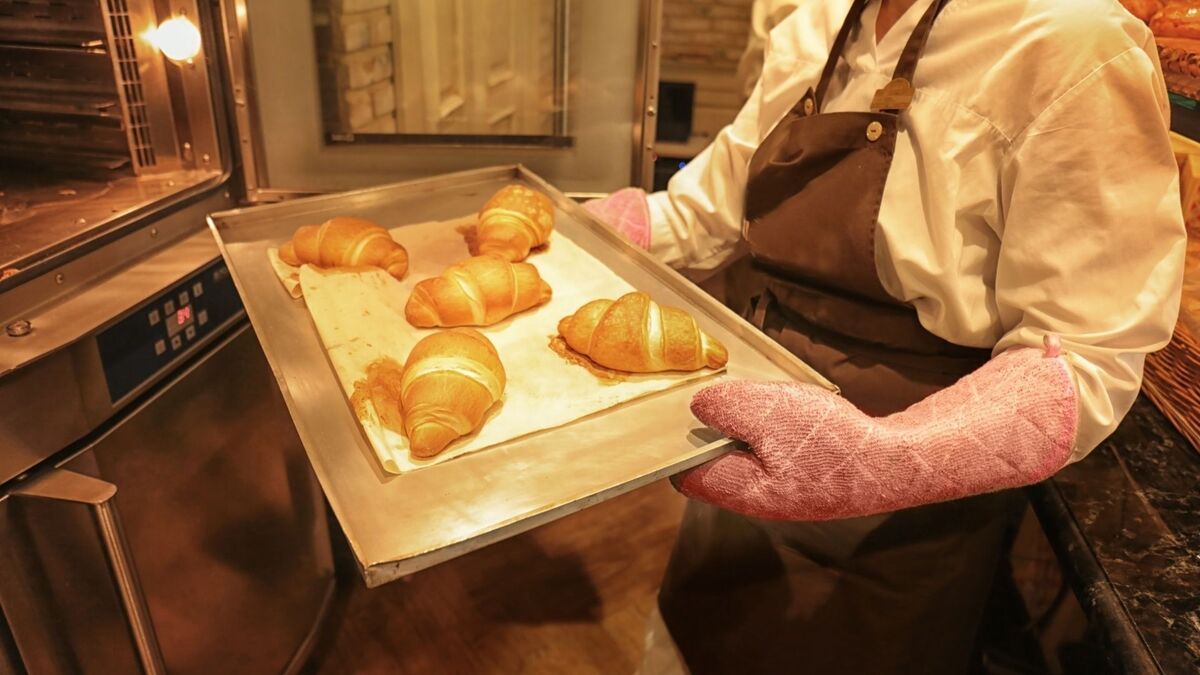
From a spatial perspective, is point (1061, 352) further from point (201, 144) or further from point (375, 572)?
point (201, 144)

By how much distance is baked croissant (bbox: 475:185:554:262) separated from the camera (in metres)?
1.11

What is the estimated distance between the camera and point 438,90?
1422mm

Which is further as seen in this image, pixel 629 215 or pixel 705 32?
pixel 705 32

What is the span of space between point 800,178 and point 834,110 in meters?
0.09

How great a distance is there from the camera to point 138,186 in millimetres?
1229

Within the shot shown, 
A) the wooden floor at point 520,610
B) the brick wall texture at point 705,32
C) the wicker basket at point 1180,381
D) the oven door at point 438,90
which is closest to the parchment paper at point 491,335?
the oven door at point 438,90

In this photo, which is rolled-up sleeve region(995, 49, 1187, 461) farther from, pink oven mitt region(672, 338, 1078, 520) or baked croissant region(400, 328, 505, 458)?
baked croissant region(400, 328, 505, 458)

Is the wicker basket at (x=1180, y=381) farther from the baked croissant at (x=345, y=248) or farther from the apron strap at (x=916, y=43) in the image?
the baked croissant at (x=345, y=248)

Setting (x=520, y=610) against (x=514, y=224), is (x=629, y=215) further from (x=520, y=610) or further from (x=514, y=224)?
(x=520, y=610)

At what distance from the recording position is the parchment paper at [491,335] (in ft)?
2.71

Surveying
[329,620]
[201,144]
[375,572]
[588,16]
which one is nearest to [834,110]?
[588,16]

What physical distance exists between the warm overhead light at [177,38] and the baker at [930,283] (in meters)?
0.81

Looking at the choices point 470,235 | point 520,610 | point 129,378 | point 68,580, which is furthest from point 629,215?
point 520,610

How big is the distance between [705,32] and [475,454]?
8.59ft
